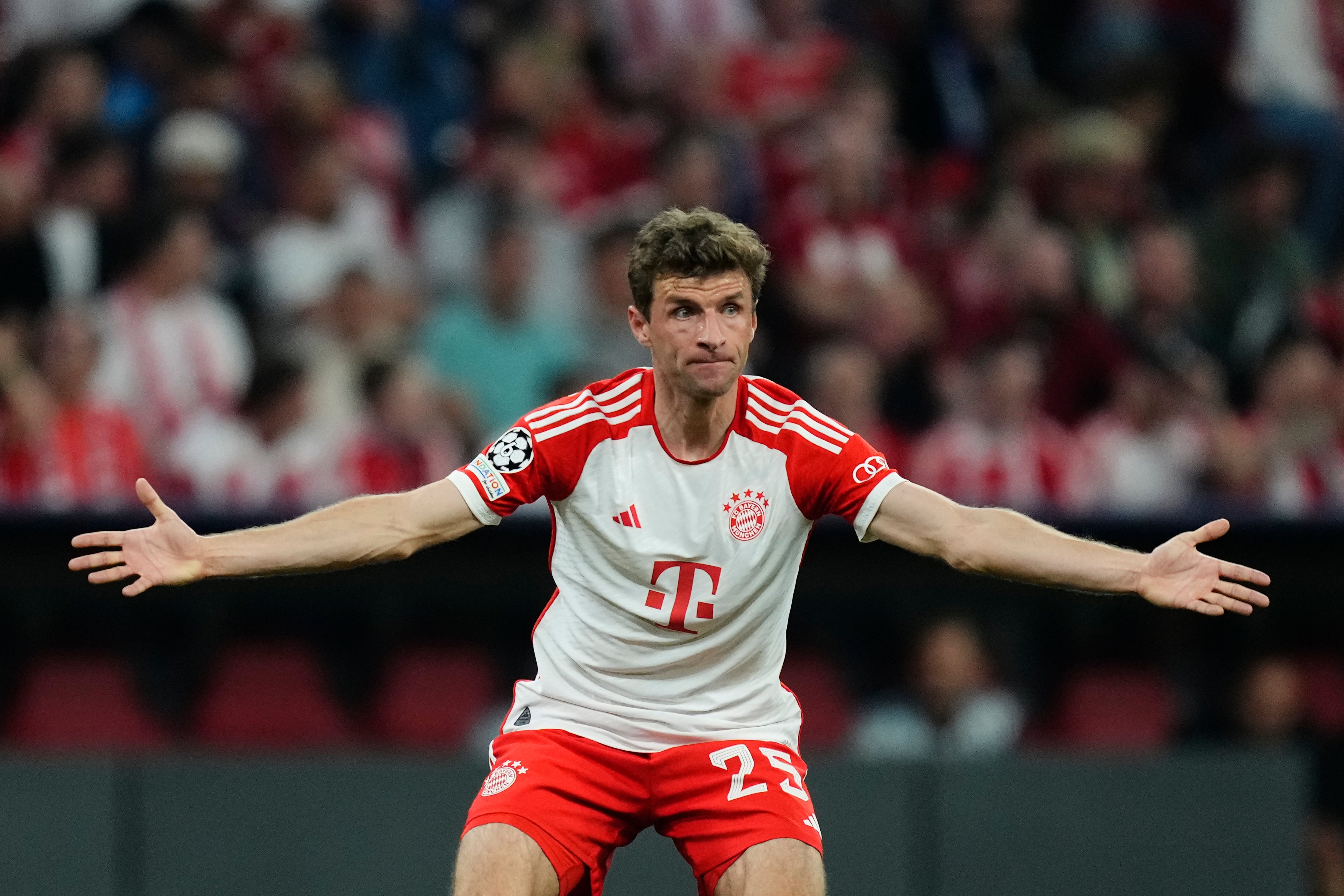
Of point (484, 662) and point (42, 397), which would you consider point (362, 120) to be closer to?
point (42, 397)

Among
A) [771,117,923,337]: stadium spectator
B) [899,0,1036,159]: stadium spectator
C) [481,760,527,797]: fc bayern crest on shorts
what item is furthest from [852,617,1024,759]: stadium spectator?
[899,0,1036,159]: stadium spectator

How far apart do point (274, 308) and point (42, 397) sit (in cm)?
149

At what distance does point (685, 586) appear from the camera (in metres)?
5.22

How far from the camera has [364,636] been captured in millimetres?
8930

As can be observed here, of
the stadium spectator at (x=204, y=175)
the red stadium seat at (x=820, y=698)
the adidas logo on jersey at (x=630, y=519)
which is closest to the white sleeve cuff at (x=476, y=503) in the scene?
the adidas logo on jersey at (x=630, y=519)

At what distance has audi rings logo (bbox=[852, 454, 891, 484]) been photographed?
5.22 metres

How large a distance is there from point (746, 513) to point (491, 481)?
0.75 m

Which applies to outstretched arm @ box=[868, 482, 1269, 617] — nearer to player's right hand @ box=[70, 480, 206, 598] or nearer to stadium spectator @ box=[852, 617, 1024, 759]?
player's right hand @ box=[70, 480, 206, 598]

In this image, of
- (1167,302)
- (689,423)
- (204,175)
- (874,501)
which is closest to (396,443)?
(204,175)

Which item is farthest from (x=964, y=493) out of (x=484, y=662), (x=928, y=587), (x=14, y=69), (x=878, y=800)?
(x=14, y=69)

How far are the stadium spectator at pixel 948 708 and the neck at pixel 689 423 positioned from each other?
11.9 feet

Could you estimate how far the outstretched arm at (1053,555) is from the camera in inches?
194

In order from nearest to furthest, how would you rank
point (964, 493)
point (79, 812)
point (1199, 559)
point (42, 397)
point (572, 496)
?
point (1199, 559)
point (572, 496)
point (79, 812)
point (42, 397)
point (964, 493)

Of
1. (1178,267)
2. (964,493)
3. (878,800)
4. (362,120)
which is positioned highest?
(362,120)
